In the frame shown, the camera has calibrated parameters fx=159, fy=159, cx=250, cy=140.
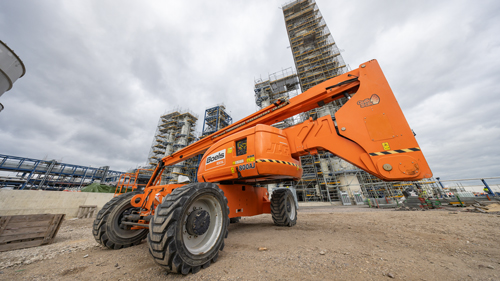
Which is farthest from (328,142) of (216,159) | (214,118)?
(214,118)

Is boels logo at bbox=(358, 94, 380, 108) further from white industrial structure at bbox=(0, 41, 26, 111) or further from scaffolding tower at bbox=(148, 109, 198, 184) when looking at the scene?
scaffolding tower at bbox=(148, 109, 198, 184)

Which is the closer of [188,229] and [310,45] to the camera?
[188,229]

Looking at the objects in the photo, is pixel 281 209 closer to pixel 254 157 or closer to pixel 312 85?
pixel 254 157

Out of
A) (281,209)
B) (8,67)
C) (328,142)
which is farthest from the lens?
(281,209)

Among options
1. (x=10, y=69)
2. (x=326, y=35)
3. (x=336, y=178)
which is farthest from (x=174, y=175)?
(x=326, y=35)

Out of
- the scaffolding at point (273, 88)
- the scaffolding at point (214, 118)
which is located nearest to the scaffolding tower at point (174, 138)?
the scaffolding at point (214, 118)

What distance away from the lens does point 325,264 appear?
2203mm

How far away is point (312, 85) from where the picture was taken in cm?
2220

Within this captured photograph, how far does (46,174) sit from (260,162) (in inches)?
2159

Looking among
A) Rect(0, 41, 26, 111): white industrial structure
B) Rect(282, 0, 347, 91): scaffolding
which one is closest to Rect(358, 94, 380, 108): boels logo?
Rect(0, 41, 26, 111): white industrial structure

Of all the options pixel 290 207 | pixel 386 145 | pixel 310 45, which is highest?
pixel 310 45

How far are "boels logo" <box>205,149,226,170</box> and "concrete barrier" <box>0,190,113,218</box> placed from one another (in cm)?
1090

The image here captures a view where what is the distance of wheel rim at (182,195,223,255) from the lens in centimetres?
245

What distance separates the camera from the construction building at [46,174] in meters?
32.2
